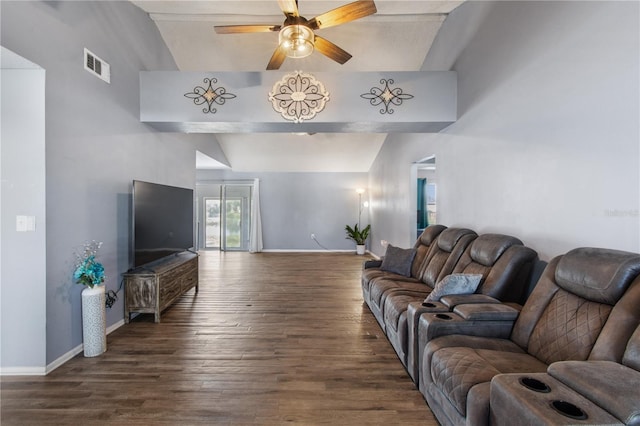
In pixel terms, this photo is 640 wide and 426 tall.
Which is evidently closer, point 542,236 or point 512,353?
point 512,353

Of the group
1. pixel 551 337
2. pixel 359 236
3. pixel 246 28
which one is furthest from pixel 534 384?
pixel 359 236

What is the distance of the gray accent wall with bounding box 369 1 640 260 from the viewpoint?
5.68 ft

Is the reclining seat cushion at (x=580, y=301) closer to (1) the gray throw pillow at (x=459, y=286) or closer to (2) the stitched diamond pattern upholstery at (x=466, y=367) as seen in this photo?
(2) the stitched diamond pattern upholstery at (x=466, y=367)

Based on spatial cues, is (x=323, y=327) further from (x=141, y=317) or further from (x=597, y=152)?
(x=597, y=152)

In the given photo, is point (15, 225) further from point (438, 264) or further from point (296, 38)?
point (438, 264)

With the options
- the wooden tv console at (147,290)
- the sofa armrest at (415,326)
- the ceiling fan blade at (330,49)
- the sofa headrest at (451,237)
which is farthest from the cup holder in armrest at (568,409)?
the wooden tv console at (147,290)

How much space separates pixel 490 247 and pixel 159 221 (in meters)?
3.74

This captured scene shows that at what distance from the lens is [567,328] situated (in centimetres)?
164

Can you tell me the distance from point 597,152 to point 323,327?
2800 mm

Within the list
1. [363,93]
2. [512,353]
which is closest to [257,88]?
[363,93]

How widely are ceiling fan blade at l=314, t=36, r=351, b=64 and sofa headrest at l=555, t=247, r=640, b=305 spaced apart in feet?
8.30

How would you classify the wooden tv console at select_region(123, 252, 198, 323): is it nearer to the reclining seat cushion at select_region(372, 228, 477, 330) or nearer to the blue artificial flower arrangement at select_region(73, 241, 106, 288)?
the blue artificial flower arrangement at select_region(73, 241, 106, 288)

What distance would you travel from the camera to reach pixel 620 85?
1.73 metres

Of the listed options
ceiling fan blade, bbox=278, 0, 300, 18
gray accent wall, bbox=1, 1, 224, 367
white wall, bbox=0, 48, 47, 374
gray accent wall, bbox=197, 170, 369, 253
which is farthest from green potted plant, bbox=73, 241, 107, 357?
gray accent wall, bbox=197, 170, 369, 253
